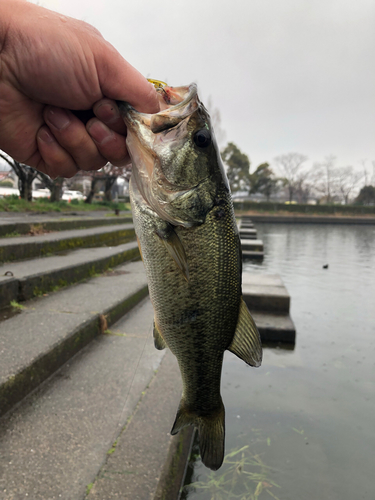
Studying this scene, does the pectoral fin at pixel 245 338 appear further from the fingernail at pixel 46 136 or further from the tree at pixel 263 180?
the tree at pixel 263 180

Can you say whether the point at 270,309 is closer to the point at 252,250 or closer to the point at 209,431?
the point at 209,431

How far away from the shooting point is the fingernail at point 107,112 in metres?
1.53

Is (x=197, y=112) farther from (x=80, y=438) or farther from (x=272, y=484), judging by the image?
(x=272, y=484)

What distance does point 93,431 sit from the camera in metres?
2.32

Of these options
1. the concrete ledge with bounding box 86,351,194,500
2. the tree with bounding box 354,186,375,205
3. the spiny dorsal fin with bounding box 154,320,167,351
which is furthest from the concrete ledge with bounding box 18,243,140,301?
the tree with bounding box 354,186,375,205

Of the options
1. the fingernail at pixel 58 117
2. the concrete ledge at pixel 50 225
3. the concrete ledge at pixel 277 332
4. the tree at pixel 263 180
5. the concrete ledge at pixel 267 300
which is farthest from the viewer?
the tree at pixel 263 180

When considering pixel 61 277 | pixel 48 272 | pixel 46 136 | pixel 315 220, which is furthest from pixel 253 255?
pixel 315 220

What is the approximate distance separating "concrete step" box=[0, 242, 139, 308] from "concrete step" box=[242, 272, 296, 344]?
2571mm

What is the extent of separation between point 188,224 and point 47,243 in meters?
5.19

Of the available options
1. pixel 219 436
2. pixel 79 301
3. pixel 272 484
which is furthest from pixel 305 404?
pixel 79 301

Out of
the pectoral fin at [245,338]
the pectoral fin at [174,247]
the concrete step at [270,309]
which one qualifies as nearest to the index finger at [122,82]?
the pectoral fin at [174,247]

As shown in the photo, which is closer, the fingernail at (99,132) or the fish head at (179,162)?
the fish head at (179,162)

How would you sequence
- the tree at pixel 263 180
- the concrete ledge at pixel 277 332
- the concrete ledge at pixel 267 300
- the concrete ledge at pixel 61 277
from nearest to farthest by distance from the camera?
the concrete ledge at pixel 61 277 → the concrete ledge at pixel 277 332 → the concrete ledge at pixel 267 300 → the tree at pixel 263 180

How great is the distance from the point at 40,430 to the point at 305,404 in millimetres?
2613
